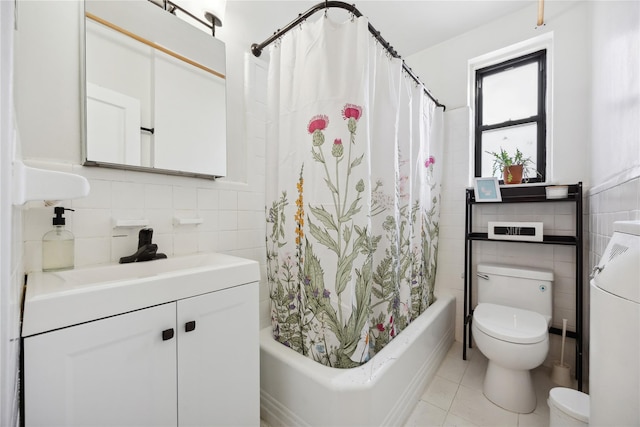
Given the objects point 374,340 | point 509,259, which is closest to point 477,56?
point 509,259

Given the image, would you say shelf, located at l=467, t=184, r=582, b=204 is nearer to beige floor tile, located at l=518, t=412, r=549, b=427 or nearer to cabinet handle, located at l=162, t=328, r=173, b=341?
beige floor tile, located at l=518, t=412, r=549, b=427

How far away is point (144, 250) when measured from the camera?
1.10 metres

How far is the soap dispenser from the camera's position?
93 cm

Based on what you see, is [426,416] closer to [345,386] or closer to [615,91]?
[345,386]

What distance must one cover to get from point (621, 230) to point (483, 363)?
1.70 metres

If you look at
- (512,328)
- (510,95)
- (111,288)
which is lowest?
(512,328)

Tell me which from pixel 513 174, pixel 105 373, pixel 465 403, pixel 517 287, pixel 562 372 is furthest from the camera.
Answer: pixel 513 174

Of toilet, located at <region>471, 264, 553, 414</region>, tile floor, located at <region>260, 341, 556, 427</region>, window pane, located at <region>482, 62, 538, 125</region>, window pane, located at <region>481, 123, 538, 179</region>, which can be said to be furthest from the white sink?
window pane, located at <region>482, 62, 538, 125</region>

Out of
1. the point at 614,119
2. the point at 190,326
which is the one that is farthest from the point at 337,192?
the point at 614,119

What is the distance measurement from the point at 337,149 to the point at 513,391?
164 cm

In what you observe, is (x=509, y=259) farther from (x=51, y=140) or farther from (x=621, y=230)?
(x=51, y=140)

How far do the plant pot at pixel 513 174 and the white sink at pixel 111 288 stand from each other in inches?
74.0

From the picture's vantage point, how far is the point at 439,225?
86.4 inches

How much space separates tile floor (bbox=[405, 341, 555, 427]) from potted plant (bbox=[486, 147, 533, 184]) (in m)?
1.33
